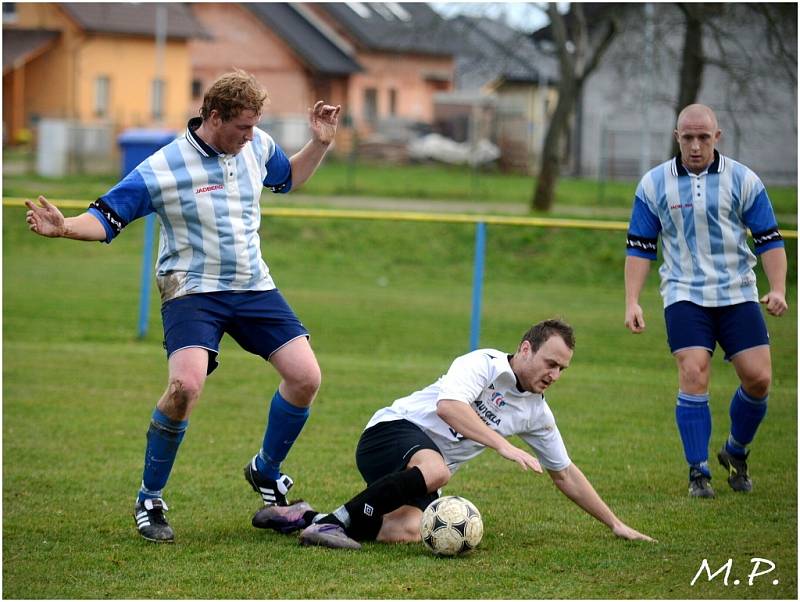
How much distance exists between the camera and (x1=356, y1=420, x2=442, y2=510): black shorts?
5535mm

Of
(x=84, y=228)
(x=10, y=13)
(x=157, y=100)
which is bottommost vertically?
(x=84, y=228)

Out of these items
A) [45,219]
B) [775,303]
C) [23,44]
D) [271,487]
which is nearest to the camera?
[45,219]

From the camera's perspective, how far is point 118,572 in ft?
16.4

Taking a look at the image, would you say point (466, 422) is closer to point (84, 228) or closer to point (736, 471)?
point (84, 228)

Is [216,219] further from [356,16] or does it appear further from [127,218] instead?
[356,16]

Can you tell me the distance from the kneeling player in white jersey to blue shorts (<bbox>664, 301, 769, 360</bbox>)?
129cm

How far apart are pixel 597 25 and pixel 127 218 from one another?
19.7 m

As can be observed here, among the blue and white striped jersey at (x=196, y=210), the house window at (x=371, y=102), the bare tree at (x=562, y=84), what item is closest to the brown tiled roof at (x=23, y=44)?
the house window at (x=371, y=102)

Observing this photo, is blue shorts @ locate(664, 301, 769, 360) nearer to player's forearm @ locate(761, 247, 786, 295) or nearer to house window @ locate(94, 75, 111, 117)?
player's forearm @ locate(761, 247, 786, 295)

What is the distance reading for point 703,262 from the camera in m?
6.57

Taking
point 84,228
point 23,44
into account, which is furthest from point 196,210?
point 23,44

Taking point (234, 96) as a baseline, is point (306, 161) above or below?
below

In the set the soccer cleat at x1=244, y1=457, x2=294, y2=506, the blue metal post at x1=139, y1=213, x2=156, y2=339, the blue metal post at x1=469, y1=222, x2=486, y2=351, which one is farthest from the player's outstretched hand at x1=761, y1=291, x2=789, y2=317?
the blue metal post at x1=139, y1=213, x2=156, y2=339

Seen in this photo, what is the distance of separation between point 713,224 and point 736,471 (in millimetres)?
1417
